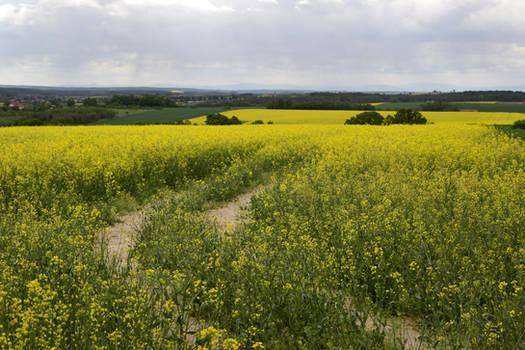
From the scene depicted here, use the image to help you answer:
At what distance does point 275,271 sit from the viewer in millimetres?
3992

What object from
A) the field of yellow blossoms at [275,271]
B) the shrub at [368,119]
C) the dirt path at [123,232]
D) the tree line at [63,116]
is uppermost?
the shrub at [368,119]

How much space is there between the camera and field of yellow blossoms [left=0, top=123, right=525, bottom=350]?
10.1 feet

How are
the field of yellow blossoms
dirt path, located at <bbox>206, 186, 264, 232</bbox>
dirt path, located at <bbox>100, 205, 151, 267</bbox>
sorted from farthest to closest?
dirt path, located at <bbox>206, 186, 264, 232</bbox> < dirt path, located at <bbox>100, 205, 151, 267</bbox> < the field of yellow blossoms

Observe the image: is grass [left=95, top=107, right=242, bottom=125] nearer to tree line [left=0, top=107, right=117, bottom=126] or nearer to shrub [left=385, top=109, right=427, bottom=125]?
tree line [left=0, top=107, right=117, bottom=126]

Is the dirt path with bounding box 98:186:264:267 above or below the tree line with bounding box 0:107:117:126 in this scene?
below

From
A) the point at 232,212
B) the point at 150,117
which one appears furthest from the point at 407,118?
the point at 232,212

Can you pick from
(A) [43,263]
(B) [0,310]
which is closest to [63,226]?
(A) [43,263]

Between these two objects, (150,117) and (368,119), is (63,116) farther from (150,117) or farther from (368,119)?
(368,119)

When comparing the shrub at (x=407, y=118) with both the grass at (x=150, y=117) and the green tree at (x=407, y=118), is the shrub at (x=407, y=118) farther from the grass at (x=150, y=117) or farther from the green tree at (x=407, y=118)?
the grass at (x=150, y=117)

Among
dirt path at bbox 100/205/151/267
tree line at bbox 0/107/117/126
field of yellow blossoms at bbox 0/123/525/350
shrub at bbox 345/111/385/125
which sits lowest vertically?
dirt path at bbox 100/205/151/267

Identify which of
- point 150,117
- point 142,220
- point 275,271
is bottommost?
point 142,220

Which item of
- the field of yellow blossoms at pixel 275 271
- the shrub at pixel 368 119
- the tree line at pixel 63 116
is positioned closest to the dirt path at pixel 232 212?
the field of yellow blossoms at pixel 275 271

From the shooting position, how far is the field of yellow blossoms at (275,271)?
10.1ft

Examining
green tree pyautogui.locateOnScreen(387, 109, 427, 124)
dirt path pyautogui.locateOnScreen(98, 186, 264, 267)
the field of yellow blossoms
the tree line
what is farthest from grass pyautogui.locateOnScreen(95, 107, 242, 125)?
dirt path pyautogui.locateOnScreen(98, 186, 264, 267)
